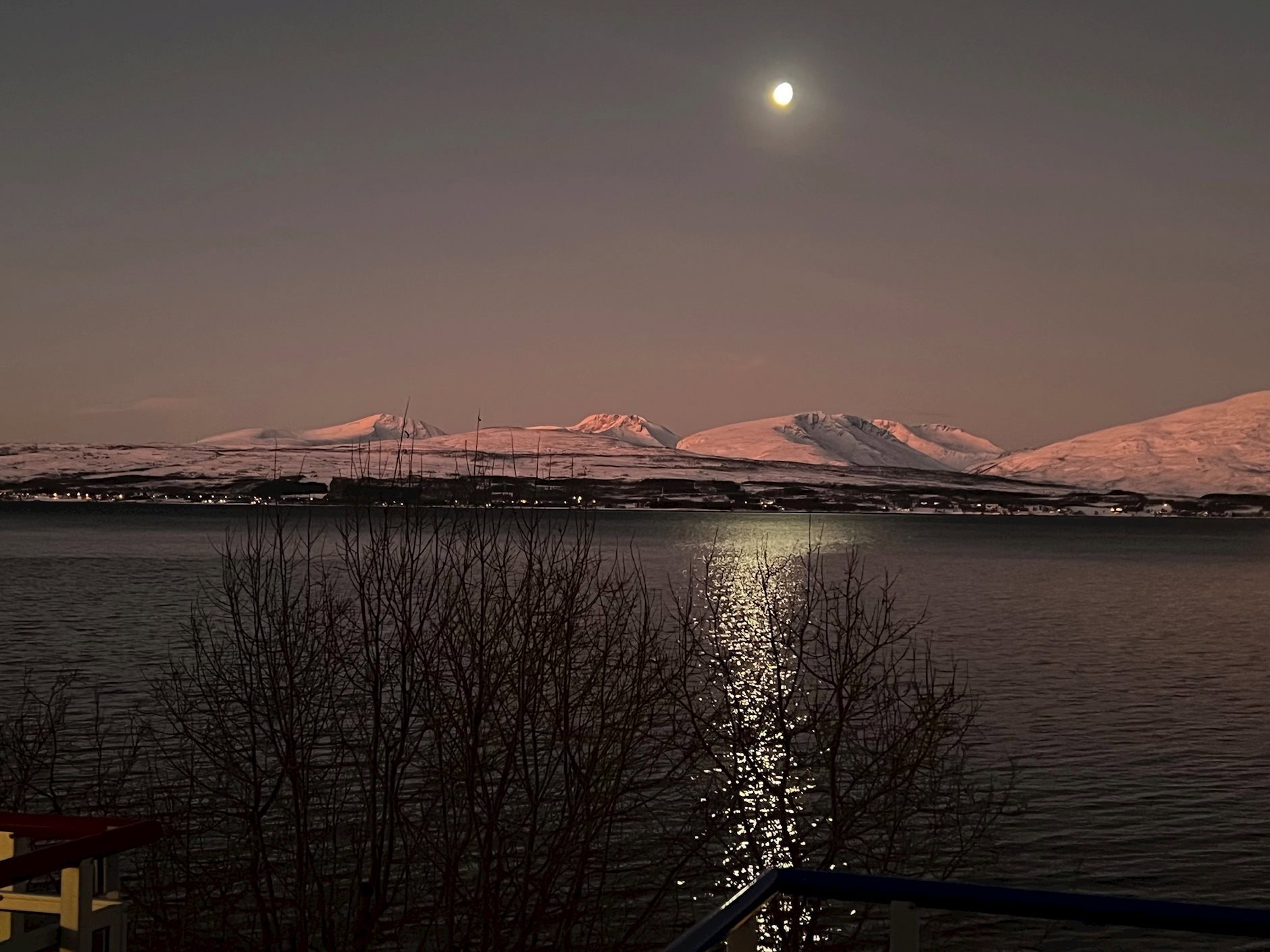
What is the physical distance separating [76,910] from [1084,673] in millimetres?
41804

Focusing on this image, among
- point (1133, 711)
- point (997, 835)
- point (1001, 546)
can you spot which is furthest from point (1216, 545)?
point (997, 835)

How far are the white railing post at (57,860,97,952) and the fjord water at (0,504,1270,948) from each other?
43.2ft

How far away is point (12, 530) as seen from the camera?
157500mm

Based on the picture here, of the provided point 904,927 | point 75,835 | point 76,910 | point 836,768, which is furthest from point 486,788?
point 904,927

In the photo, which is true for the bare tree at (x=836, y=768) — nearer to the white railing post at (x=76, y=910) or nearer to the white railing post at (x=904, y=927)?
the white railing post at (x=76, y=910)

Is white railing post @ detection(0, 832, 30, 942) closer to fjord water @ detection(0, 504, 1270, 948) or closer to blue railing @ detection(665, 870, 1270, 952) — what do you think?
blue railing @ detection(665, 870, 1270, 952)

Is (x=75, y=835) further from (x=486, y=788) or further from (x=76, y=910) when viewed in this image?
(x=486, y=788)

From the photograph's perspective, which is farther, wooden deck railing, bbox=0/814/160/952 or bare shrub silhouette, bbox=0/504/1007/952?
bare shrub silhouette, bbox=0/504/1007/952

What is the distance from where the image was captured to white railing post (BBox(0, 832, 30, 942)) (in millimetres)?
5445

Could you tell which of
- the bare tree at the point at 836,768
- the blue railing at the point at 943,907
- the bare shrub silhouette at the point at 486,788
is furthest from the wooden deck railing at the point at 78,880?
the bare shrub silhouette at the point at 486,788

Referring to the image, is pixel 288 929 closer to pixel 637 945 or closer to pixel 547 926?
pixel 547 926

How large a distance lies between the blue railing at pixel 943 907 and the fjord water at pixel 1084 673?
548 inches

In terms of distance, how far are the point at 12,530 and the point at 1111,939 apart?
163 metres

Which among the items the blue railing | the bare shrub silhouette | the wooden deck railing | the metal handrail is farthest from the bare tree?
the blue railing
